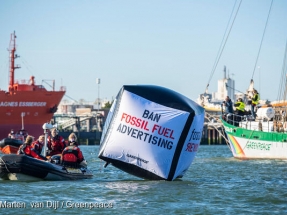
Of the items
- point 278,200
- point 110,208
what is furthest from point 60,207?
point 278,200

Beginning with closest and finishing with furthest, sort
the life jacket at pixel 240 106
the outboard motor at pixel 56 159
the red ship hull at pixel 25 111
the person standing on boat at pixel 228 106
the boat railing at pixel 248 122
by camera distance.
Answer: the outboard motor at pixel 56 159 < the boat railing at pixel 248 122 < the life jacket at pixel 240 106 < the person standing on boat at pixel 228 106 < the red ship hull at pixel 25 111

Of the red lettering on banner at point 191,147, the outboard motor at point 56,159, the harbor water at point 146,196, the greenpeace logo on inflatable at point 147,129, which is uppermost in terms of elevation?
the greenpeace logo on inflatable at point 147,129

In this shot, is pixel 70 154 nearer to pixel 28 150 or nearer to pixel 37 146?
pixel 37 146

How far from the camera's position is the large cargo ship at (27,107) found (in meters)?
73.2

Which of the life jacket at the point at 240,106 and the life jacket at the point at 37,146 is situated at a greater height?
the life jacket at the point at 240,106

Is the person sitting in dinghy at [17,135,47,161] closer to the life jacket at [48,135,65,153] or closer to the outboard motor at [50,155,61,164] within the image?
the outboard motor at [50,155,61,164]

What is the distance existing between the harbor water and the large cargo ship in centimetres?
4776

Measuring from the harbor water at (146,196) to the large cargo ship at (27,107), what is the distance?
47.8m

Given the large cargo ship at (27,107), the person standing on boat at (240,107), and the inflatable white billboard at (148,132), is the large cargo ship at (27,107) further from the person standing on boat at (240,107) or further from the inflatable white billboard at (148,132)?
the inflatable white billboard at (148,132)

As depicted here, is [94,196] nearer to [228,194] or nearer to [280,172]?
[228,194]

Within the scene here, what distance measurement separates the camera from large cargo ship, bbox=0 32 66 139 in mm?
73250

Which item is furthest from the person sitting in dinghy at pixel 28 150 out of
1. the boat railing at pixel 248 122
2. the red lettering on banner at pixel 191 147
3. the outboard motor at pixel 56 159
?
the boat railing at pixel 248 122

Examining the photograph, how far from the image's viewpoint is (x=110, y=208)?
18578mm

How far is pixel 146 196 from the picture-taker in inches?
803
